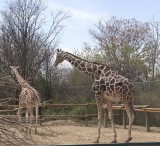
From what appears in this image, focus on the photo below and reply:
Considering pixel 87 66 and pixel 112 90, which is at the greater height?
pixel 87 66

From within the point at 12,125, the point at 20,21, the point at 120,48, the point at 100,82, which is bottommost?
the point at 12,125

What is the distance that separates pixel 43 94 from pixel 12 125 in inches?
775

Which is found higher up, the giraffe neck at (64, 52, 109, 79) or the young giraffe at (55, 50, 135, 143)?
the giraffe neck at (64, 52, 109, 79)

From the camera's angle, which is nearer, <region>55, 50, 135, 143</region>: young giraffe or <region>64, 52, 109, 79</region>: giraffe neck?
<region>55, 50, 135, 143</region>: young giraffe

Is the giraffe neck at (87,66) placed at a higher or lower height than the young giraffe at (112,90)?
higher

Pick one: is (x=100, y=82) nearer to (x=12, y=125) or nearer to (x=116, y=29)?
(x=12, y=125)

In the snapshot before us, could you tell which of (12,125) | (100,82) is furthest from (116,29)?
(12,125)

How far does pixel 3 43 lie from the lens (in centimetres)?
2473

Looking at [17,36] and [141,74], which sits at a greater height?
[17,36]

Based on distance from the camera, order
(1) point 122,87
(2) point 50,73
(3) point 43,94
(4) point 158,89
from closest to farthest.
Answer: (1) point 122,87 < (4) point 158,89 < (3) point 43,94 < (2) point 50,73

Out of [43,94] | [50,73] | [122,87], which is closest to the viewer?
[122,87]

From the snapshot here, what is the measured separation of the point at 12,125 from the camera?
5.94 meters

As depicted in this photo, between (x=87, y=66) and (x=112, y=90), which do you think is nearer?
(x=112, y=90)

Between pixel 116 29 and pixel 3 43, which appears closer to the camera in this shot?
pixel 3 43
